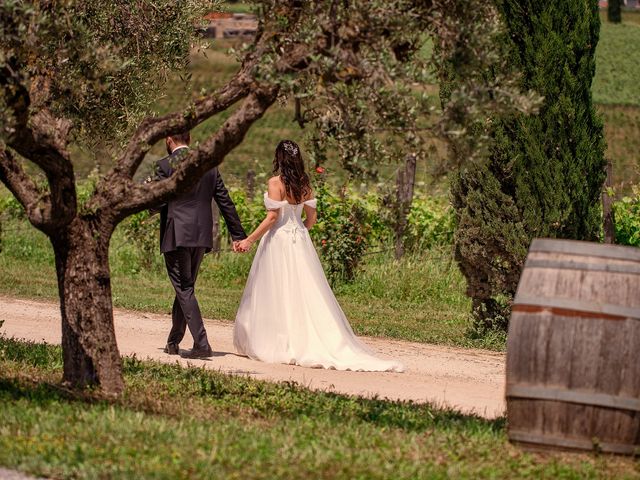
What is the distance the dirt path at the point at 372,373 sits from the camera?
10.3 meters

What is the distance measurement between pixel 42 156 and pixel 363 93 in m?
2.19

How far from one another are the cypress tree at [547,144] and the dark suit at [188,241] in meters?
3.08

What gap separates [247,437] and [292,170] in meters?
4.84

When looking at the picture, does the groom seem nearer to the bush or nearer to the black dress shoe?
the black dress shoe

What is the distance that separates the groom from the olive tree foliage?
246cm

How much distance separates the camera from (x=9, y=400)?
8.27 metres

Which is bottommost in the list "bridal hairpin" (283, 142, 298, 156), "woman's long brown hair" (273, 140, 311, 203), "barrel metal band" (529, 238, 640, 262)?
"barrel metal band" (529, 238, 640, 262)

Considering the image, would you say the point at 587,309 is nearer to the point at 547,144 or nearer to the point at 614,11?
the point at 547,144

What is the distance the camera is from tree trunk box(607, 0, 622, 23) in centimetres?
8244

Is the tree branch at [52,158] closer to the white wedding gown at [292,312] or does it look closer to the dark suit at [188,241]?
the dark suit at [188,241]

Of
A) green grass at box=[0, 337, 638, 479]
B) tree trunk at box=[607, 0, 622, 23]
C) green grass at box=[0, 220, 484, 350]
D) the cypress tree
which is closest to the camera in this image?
green grass at box=[0, 337, 638, 479]

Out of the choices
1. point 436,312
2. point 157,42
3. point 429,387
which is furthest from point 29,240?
point 429,387

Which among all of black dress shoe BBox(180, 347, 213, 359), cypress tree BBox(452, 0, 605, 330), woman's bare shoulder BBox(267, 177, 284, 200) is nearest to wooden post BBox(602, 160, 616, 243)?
cypress tree BBox(452, 0, 605, 330)

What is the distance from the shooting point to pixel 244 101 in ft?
27.4
